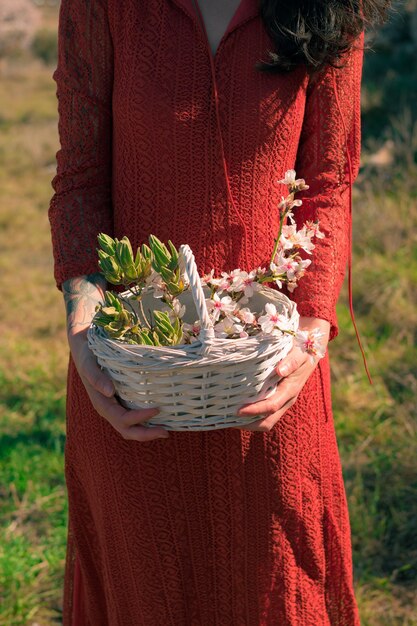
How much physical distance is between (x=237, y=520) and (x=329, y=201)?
2.21ft

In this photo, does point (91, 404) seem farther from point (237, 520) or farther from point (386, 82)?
point (386, 82)

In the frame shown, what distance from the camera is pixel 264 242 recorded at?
1616 mm

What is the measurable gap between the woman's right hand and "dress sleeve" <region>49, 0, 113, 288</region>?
0.12 ft

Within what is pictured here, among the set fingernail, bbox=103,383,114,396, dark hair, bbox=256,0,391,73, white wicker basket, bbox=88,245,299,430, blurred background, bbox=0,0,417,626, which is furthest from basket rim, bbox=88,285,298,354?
blurred background, bbox=0,0,417,626

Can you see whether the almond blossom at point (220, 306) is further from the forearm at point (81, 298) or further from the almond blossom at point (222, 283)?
the forearm at point (81, 298)

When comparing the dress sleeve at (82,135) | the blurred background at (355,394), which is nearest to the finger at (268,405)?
the dress sleeve at (82,135)

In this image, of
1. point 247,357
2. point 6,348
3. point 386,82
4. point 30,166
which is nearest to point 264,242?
point 247,357

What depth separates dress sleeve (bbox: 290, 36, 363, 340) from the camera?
1.62 metres

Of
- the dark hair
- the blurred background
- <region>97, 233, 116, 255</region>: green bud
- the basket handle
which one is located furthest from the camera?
the blurred background

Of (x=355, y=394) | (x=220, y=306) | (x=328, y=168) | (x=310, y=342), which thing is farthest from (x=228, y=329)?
(x=355, y=394)

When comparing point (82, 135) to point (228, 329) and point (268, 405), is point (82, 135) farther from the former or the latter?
point (268, 405)

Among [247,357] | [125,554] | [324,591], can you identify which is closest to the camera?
[247,357]

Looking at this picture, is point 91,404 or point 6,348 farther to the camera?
point 6,348

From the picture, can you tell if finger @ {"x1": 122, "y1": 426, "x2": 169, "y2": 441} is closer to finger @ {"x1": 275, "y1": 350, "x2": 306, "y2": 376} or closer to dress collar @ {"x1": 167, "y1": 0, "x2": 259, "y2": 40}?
finger @ {"x1": 275, "y1": 350, "x2": 306, "y2": 376}
